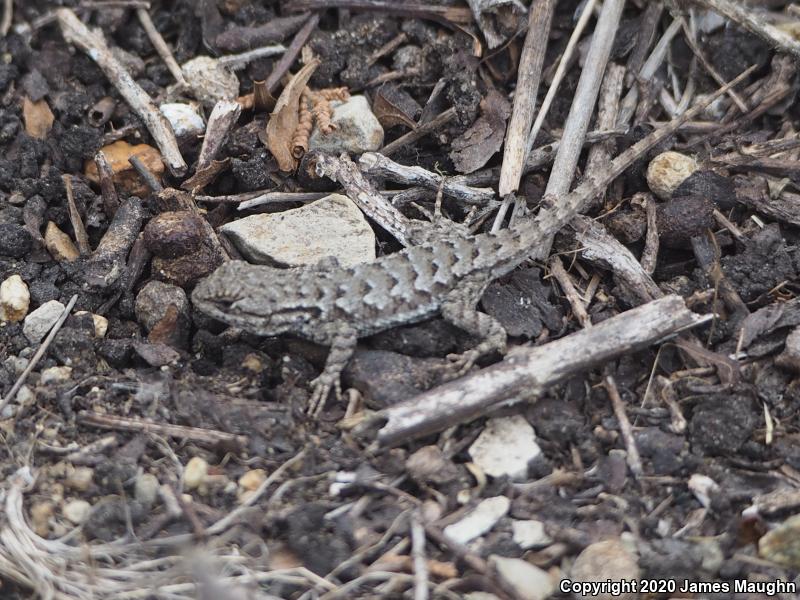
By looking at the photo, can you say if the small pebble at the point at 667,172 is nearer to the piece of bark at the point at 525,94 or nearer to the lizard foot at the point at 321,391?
the piece of bark at the point at 525,94

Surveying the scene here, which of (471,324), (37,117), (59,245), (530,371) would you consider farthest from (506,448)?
(37,117)

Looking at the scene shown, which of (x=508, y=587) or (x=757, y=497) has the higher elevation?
(x=757, y=497)

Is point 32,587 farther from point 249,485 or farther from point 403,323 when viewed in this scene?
point 403,323

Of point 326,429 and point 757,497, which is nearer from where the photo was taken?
point 757,497

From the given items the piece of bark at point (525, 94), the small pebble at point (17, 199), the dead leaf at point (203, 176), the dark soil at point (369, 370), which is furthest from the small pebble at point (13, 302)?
the piece of bark at point (525, 94)

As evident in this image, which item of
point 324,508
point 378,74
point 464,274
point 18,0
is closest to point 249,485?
point 324,508

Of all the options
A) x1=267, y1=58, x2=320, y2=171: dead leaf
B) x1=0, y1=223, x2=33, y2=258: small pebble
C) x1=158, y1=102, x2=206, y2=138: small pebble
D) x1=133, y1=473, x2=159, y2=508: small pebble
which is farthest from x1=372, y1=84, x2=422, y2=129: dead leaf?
x1=133, y1=473, x2=159, y2=508: small pebble

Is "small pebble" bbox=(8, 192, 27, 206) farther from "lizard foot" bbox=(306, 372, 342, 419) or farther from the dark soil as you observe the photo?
"lizard foot" bbox=(306, 372, 342, 419)
